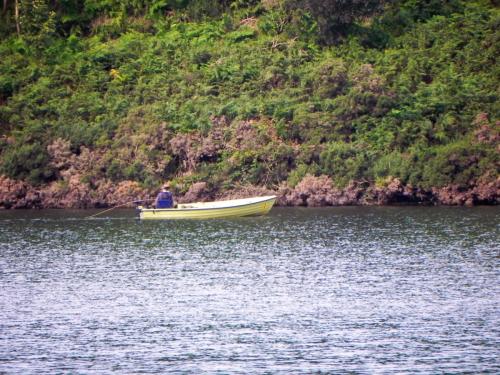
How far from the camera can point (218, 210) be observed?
59125 millimetres

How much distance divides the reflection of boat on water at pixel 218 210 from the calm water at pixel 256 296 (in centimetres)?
305

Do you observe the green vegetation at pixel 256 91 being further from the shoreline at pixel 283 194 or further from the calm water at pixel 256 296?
the calm water at pixel 256 296

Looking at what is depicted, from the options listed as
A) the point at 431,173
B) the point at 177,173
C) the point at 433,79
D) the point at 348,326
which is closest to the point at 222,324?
the point at 348,326

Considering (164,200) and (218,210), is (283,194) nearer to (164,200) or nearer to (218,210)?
(218,210)

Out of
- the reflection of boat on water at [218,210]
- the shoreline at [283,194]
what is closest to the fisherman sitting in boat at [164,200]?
the reflection of boat on water at [218,210]

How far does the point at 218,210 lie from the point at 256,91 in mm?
13909

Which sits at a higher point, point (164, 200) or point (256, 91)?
point (256, 91)

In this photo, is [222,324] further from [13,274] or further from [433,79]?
[433,79]

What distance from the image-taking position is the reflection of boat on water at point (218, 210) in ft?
193

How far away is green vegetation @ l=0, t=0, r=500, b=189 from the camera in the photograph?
216ft

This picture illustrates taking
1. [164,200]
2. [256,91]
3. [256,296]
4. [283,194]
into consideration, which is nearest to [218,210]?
[164,200]

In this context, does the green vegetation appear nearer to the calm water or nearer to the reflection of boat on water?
the reflection of boat on water

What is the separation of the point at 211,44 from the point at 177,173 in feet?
37.2

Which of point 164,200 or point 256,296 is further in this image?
point 164,200
